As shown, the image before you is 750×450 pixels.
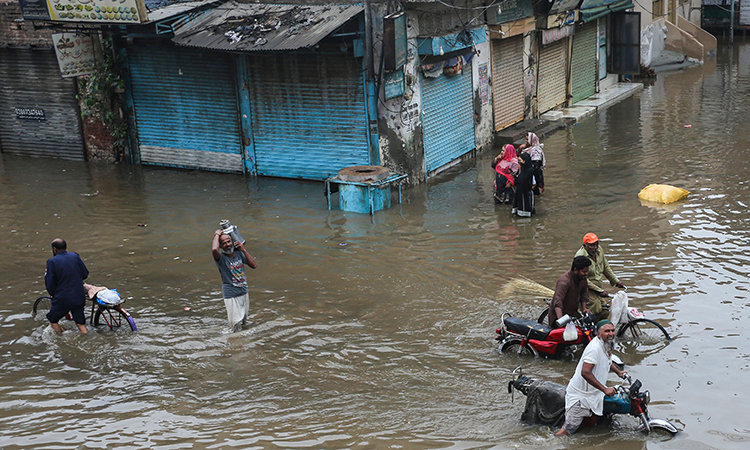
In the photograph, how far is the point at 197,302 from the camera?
9.98 meters

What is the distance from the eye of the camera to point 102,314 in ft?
30.2

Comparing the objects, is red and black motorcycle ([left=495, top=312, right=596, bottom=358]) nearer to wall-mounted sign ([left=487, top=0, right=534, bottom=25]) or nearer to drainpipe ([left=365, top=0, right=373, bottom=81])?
drainpipe ([left=365, top=0, right=373, bottom=81])

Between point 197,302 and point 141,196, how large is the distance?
5.80m

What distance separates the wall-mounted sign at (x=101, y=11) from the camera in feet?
45.1

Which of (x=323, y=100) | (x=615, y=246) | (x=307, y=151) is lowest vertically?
(x=615, y=246)

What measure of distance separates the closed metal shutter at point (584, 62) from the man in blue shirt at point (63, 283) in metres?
17.4

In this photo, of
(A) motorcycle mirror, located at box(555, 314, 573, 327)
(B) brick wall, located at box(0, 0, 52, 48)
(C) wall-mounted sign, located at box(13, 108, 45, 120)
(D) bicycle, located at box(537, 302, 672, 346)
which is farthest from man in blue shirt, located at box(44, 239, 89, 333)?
(C) wall-mounted sign, located at box(13, 108, 45, 120)

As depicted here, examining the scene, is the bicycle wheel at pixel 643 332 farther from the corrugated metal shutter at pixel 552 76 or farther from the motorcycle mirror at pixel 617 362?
the corrugated metal shutter at pixel 552 76

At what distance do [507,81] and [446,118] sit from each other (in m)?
3.56

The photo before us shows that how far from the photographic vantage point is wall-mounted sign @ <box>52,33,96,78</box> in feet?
52.1

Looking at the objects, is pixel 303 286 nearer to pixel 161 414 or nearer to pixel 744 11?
pixel 161 414

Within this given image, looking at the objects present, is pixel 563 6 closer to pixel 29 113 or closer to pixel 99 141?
pixel 99 141

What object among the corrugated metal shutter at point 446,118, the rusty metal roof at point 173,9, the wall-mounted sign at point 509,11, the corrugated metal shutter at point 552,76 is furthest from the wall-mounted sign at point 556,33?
the rusty metal roof at point 173,9

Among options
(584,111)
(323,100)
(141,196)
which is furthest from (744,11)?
(141,196)
